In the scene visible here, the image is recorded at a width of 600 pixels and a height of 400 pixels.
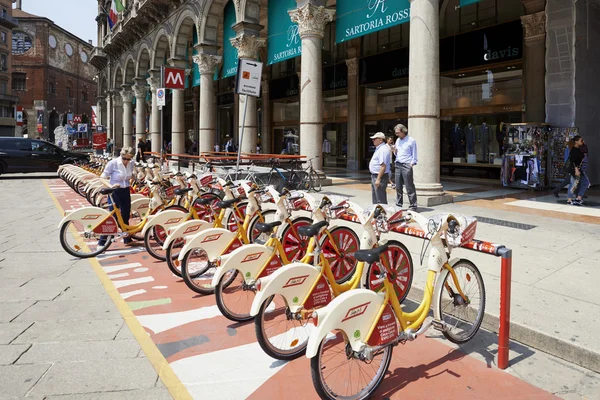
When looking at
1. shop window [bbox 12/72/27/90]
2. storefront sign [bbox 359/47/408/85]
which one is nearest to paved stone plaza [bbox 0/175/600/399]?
storefront sign [bbox 359/47/408/85]

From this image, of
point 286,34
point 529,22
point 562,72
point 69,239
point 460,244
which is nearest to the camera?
point 460,244

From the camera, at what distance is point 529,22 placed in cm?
1541

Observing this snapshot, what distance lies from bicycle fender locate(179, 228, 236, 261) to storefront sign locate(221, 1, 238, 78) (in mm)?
15471

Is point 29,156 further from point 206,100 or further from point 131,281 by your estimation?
point 131,281

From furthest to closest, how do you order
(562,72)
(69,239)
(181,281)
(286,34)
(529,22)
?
(286,34) < (529,22) < (562,72) < (69,239) < (181,281)

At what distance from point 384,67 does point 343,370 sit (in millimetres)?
19480

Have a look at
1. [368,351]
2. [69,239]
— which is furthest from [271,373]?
[69,239]

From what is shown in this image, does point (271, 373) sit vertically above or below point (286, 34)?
below

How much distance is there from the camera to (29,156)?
20641mm

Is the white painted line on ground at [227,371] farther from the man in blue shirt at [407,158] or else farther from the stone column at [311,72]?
the stone column at [311,72]

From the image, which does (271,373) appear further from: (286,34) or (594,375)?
(286,34)

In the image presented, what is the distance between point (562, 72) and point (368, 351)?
1462 cm

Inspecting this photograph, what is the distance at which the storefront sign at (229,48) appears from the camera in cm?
1964

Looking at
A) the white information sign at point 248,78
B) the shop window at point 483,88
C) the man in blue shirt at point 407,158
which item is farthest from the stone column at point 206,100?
the man in blue shirt at point 407,158
